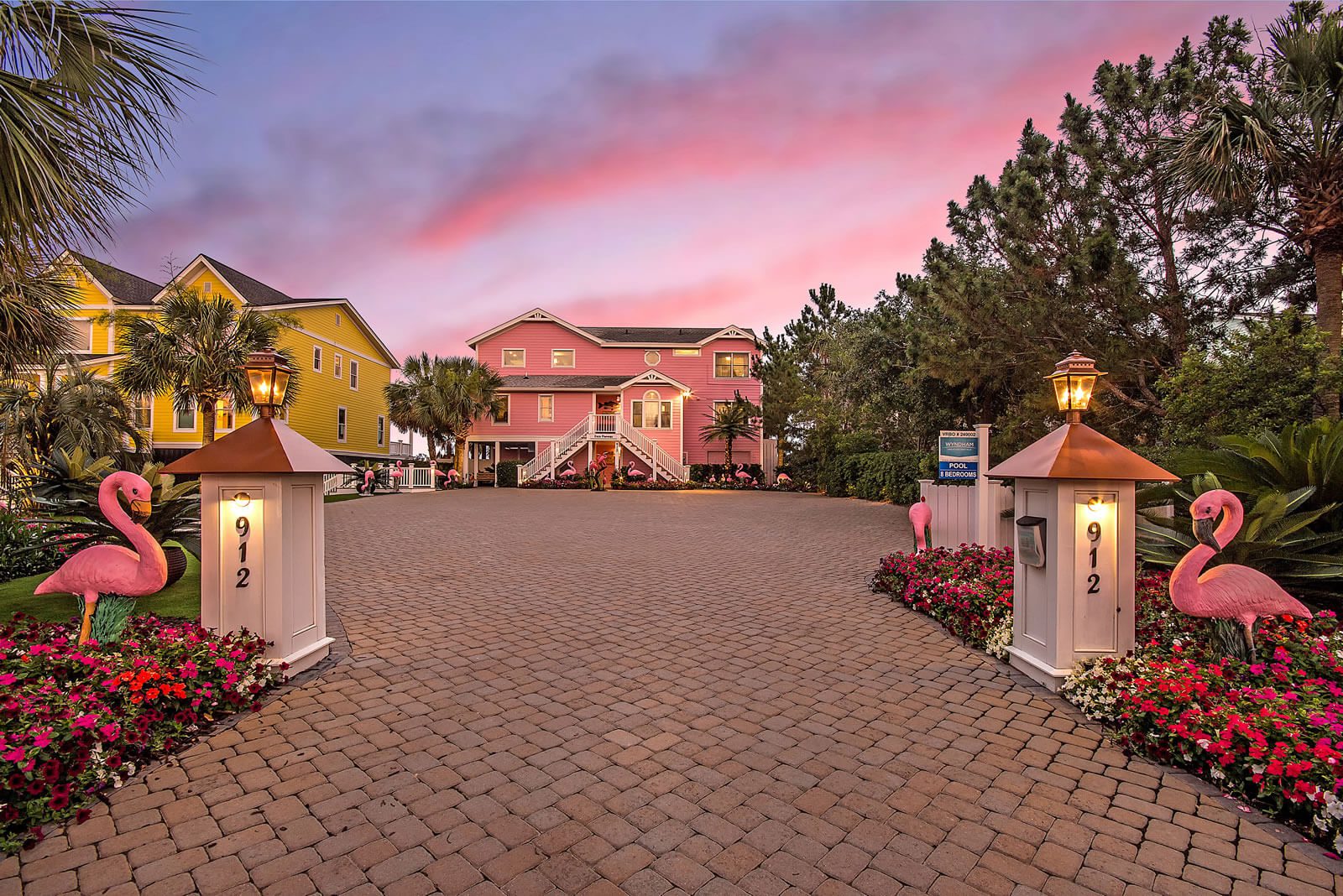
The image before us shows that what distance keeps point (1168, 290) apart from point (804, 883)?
12.8m

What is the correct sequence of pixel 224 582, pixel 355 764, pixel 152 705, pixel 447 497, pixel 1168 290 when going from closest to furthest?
pixel 355 764 → pixel 152 705 → pixel 224 582 → pixel 1168 290 → pixel 447 497

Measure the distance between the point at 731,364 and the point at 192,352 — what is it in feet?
81.3

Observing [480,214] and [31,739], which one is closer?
[31,739]

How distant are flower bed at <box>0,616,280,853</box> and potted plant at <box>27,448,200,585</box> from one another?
57.8 inches

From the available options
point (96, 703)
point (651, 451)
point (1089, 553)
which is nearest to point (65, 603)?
point (96, 703)

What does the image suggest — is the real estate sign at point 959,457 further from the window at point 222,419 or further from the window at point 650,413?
the window at point 222,419

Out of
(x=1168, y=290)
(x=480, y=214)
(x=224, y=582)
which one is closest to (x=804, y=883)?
(x=224, y=582)

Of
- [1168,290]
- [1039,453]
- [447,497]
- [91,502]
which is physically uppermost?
[1168,290]

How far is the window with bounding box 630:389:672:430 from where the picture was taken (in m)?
32.0

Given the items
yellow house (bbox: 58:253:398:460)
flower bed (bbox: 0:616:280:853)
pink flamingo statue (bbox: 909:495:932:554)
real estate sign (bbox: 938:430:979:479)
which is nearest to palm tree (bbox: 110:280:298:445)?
yellow house (bbox: 58:253:398:460)

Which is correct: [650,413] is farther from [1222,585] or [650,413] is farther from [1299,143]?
[1222,585]

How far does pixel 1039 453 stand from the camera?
466cm

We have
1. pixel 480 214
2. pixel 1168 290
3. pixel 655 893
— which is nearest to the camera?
pixel 655 893

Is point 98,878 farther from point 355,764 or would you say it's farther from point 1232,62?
point 1232,62
